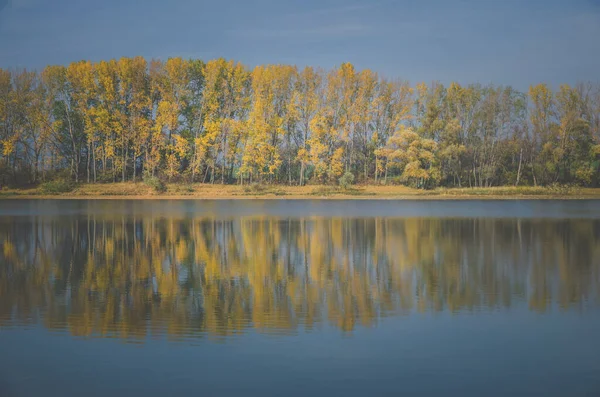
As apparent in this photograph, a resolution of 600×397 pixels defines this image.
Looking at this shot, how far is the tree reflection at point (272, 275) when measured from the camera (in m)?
11.3

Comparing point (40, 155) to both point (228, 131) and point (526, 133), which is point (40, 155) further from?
point (526, 133)

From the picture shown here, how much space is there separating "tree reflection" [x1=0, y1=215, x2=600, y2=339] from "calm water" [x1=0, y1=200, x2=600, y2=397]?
0.21ft

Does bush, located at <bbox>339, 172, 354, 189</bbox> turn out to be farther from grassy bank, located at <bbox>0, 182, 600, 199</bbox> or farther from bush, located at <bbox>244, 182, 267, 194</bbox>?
bush, located at <bbox>244, 182, 267, 194</bbox>

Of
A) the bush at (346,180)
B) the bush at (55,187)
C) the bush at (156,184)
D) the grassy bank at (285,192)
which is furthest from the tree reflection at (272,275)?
the bush at (346,180)

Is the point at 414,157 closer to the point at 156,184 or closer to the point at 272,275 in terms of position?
the point at 156,184

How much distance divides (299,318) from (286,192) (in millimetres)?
49750

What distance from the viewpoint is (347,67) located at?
2598 inches

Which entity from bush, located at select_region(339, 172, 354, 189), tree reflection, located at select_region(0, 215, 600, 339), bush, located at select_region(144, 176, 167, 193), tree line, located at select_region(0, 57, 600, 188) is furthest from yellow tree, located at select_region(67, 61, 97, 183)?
tree reflection, located at select_region(0, 215, 600, 339)

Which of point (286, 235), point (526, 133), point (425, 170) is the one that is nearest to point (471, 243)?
point (286, 235)

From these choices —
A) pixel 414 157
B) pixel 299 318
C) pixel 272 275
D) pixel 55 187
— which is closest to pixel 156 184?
pixel 55 187

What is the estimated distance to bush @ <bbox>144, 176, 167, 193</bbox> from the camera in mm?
57906

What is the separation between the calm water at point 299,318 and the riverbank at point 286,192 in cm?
3672

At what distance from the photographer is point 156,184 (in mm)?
57906

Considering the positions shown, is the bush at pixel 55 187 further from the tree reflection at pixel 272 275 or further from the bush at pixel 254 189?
the tree reflection at pixel 272 275
